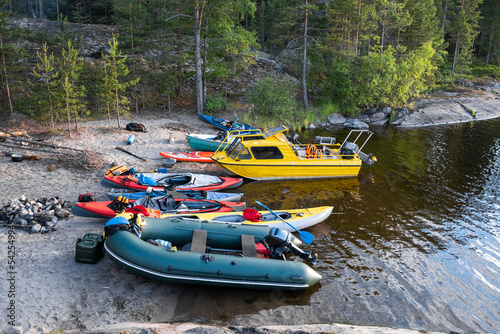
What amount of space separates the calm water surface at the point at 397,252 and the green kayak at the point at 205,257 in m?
0.48

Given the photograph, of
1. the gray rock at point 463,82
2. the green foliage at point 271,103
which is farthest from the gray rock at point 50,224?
the gray rock at point 463,82

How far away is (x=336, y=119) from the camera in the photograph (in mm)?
26969

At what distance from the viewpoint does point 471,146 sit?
20922 mm

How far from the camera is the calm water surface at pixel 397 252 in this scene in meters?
7.31

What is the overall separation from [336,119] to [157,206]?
65.0 ft

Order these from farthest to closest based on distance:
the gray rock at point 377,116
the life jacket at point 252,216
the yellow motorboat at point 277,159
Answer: the gray rock at point 377,116, the yellow motorboat at point 277,159, the life jacket at point 252,216

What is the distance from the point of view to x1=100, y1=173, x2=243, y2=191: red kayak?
12.2 m

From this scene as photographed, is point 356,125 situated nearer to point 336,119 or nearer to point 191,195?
point 336,119

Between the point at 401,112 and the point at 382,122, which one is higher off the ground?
the point at 401,112

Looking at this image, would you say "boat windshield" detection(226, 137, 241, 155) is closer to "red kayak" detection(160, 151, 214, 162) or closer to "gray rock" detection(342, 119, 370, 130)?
"red kayak" detection(160, 151, 214, 162)

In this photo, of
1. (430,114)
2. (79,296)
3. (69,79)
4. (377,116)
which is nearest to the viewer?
(79,296)

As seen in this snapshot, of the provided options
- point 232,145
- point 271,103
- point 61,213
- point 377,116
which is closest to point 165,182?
point 232,145

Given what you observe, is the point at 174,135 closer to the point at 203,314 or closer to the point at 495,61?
the point at 203,314

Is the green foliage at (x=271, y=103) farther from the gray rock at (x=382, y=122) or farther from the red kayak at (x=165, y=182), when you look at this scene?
the red kayak at (x=165, y=182)
